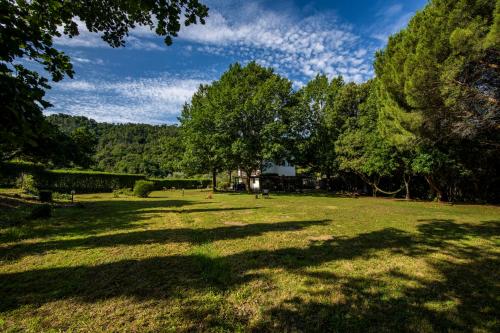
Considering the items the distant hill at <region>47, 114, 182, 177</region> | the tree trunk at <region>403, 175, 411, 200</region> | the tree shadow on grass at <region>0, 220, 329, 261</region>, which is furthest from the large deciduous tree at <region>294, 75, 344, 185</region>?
the distant hill at <region>47, 114, 182, 177</region>

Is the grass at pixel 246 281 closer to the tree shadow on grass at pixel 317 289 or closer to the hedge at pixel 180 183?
the tree shadow on grass at pixel 317 289

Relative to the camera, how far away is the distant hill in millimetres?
76438

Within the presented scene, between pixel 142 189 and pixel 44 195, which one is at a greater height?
pixel 44 195

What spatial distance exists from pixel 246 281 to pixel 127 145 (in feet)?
335

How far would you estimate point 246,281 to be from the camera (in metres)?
4.68

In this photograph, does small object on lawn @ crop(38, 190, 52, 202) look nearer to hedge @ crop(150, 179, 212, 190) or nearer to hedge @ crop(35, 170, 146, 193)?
hedge @ crop(35, 170, 146, 193)

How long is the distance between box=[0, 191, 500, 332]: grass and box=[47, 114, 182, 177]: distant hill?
2135 inches

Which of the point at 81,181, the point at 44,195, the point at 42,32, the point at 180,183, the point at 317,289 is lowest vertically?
the point at 180,183

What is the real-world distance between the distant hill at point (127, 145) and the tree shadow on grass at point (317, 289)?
55910mm

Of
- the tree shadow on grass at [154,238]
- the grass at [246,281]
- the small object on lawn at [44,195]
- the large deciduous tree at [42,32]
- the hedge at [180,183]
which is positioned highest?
the large deciduous tree at [42,32]

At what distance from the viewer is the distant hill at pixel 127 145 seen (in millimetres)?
76438

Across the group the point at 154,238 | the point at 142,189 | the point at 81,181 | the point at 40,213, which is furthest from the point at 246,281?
the point at 81,181

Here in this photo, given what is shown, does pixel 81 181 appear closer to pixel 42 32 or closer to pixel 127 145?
pixel 42 32

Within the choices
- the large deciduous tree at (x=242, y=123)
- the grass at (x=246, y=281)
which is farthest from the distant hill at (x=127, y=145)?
the grass at (x=246, y=281)
